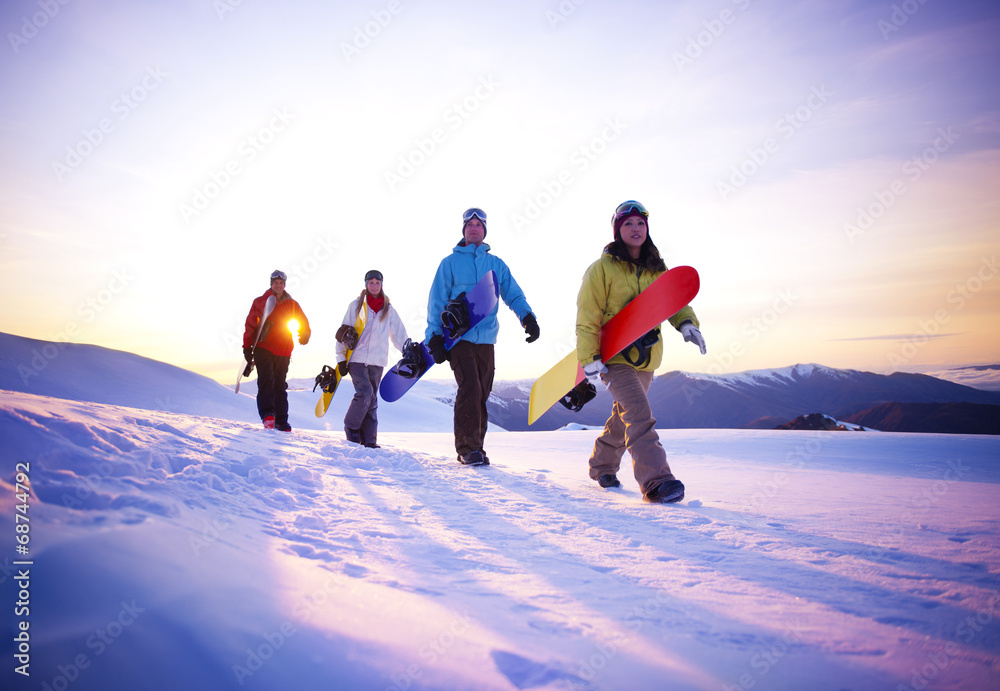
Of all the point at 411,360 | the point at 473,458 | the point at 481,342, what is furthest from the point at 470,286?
the point at 473,458

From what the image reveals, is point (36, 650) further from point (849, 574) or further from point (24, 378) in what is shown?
point (24, 378)

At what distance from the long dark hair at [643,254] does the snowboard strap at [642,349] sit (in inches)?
21.9

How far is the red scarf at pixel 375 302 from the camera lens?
19.2 feet

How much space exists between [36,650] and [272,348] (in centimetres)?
558

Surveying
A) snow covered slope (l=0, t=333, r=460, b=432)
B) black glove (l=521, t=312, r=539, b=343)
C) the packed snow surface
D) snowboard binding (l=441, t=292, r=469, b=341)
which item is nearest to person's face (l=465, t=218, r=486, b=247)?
snowboard binding (l=441, t=292, r=469, b=341)

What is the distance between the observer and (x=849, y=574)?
1721 mm

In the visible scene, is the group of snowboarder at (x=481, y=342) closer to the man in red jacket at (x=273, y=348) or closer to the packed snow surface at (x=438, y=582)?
the man in red jacket at (x=273, y=348)

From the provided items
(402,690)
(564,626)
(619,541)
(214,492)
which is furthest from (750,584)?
(214,492)

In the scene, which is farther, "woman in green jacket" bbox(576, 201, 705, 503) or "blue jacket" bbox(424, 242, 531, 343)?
"blue jacket" bbox(424, 242, 531, 343)

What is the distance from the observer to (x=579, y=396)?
415 cm

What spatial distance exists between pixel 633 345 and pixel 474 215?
2.21 m

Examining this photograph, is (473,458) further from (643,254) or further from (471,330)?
(643,254)

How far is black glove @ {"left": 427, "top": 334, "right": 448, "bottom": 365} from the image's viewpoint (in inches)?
178

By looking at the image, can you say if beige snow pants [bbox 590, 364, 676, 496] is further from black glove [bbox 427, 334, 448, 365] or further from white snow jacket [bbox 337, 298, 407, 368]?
white snow jacket [bbox 337, 298, 407, 368]
